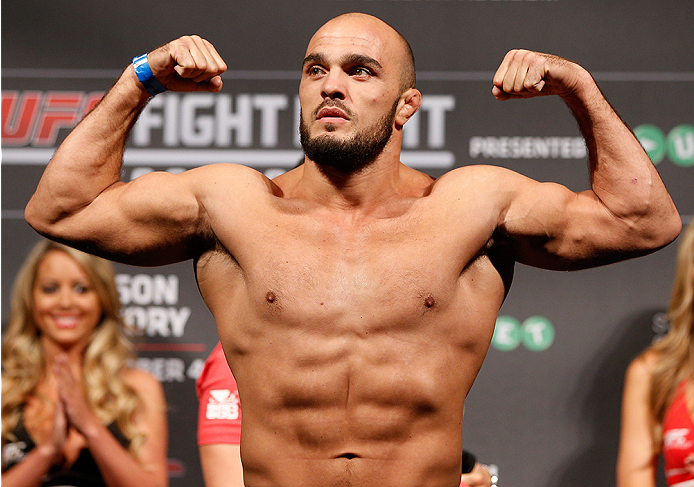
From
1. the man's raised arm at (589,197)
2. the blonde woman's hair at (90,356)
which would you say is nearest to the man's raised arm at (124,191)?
the man's raised arm at (589,197)

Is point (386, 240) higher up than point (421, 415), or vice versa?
point (386, 240)

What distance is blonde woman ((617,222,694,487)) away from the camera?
8.29 ft

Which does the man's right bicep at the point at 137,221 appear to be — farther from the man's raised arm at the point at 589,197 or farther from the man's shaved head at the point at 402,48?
the man's raised arm at the point at 589,197

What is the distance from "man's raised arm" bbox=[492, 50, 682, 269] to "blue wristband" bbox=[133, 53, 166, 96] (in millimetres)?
683

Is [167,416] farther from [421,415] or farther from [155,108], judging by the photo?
[421,415]

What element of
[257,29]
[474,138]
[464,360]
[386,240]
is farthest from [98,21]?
[464,360]

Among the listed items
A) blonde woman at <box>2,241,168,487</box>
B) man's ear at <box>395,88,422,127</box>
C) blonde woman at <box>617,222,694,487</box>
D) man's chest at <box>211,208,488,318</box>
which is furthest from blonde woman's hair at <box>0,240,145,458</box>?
blonde woman at <box>617,222,694,487</box>

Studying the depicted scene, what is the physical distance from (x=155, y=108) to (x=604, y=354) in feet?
6.00

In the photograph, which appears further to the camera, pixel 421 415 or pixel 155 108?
pixel 155 108

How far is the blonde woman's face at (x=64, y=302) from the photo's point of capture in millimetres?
2830

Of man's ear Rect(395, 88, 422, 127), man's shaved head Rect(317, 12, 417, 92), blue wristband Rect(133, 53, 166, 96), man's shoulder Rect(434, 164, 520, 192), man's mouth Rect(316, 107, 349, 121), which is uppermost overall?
man's shaved head Rect(317, 12, 417, 92)

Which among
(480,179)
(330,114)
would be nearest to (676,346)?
(480,179)

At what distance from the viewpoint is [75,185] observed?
165 centimetres

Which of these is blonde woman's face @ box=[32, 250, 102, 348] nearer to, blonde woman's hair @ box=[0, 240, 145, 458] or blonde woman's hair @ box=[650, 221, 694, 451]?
blonde woman's hair @ box=[0, 240, 145, 458]
